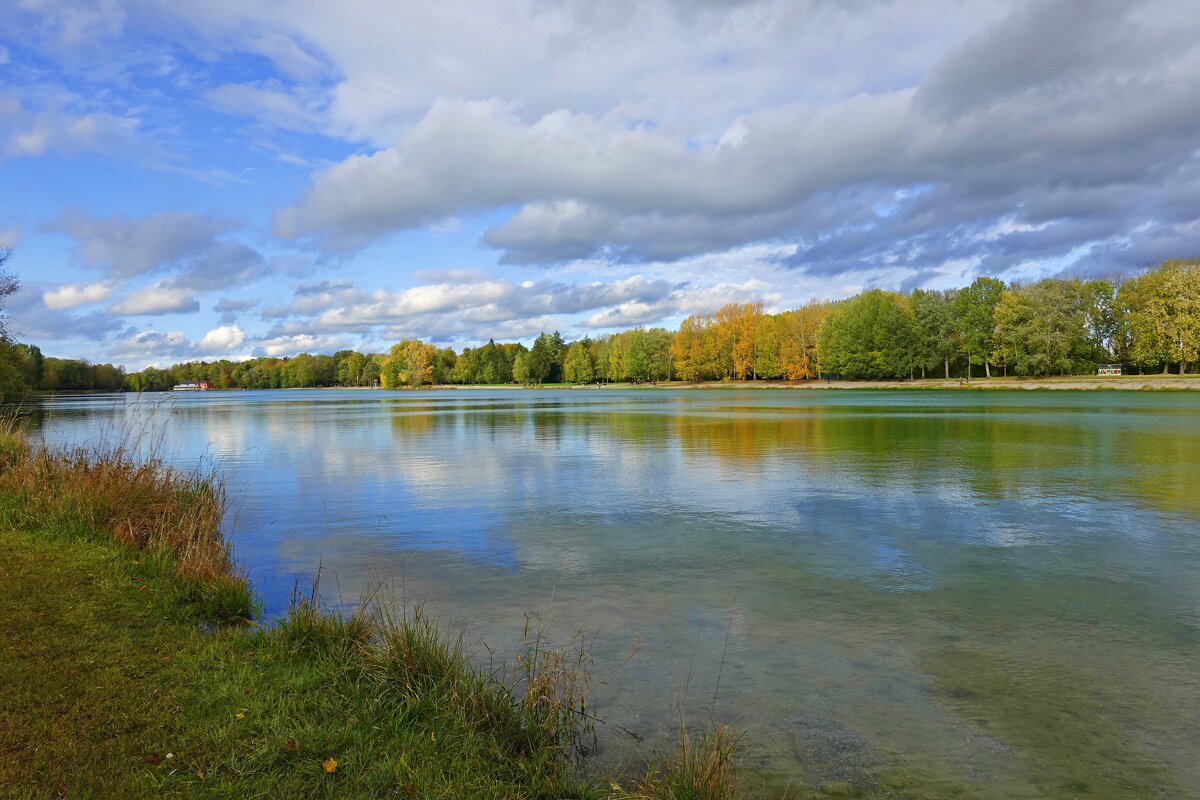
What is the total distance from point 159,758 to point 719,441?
25239mm

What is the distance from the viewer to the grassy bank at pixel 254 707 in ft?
13.8

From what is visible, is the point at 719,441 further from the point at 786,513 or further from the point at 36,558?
the point at 36,558

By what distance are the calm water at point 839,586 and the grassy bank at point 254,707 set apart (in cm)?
90

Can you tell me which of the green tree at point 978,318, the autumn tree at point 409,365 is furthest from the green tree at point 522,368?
the green tree at point 978,318

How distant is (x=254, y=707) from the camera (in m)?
5.02

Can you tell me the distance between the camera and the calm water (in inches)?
215

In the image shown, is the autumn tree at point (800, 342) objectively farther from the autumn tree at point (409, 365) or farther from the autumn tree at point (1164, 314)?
the autumn tree at point (409, 365)

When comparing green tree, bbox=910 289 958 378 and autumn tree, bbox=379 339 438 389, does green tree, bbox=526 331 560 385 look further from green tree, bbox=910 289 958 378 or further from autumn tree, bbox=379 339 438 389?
green tree, bbox=910 289 958 378

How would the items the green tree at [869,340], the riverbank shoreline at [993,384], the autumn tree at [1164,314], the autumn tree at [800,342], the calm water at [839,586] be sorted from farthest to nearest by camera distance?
the autumn tree at [800,342] → the green tree at [869,340] → the autumn tree at [1164,314] → the riverbank shoreline at [993,384] → the calm water at [839,586]

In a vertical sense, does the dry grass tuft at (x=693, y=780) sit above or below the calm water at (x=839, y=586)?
above

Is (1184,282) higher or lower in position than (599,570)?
higher

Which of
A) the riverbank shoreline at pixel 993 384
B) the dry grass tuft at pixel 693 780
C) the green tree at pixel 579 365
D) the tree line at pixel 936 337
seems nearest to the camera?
the dry grass tuft at pixel 693 780

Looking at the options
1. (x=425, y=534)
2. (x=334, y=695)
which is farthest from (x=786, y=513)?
(x=334, y=695)

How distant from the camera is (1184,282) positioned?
77062mm
